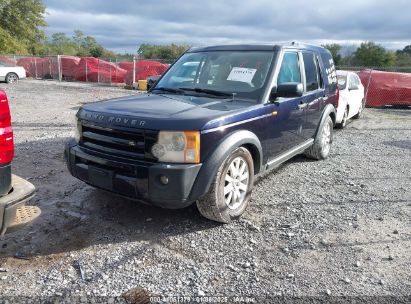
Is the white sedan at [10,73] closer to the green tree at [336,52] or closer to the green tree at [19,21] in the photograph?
the green tree at [19,21]

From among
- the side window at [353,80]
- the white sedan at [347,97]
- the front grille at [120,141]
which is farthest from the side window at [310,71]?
the side window at [353,80]

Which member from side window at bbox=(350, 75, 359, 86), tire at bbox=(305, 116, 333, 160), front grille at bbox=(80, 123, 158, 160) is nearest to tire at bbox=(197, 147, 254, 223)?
front grille at bbox=(80, 123, 158, 160)

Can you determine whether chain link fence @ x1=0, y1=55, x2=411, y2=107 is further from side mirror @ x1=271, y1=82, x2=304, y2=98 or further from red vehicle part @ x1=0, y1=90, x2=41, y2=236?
red vehicle part @ x1=0, y1=90, x2=41, y2=236

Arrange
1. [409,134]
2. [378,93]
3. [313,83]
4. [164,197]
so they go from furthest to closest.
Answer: [378,93], [409,134], [313,83], [164,197]

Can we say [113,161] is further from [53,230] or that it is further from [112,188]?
[53,230]

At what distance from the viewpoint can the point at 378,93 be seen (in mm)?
15453

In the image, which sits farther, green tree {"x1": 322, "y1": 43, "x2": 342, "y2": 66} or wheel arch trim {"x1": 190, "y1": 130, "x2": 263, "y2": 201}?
green tree {"x1": 322, "y1": 43, "x2": 342, "y2": 66}

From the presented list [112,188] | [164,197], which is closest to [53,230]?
[112,188]

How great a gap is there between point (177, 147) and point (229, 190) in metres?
0.87

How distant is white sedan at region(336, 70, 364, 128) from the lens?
9.65 metres

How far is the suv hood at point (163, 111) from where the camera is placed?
3.43 m

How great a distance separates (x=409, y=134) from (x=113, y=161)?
28.4 ft

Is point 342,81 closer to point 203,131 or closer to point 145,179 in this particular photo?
point 203,131

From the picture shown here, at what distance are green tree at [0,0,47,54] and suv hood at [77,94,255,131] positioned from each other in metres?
38.9
